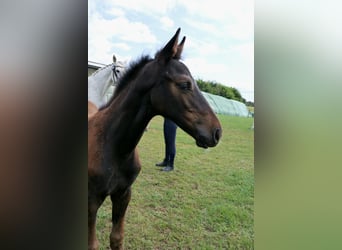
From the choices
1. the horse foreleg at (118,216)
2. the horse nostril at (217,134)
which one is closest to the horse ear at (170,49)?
the horse nostril at (217,134)

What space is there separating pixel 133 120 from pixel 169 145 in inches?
8.2

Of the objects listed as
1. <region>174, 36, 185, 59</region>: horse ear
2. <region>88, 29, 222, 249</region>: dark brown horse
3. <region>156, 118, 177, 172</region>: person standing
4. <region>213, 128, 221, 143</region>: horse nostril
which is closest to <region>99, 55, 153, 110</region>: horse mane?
<region>88, 29, 222, 249</region>: dark brown horse

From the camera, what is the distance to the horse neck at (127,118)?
1226 mm

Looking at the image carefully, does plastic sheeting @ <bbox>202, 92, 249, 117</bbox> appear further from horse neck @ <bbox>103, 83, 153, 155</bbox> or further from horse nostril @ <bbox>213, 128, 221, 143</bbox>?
horse neck @ <bbox>103, 83, 153, 155</bbox>

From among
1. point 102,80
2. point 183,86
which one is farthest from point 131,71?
point 183,86

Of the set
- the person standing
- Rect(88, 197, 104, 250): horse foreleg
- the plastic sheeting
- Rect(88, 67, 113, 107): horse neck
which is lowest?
Rect(88, 197, 104, 250): horse foreleg

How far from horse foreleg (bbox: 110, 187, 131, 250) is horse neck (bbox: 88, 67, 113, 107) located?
0.47m

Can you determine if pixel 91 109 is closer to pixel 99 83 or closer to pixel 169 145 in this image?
pixel 99 83

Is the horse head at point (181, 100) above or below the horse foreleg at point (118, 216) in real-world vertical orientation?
above

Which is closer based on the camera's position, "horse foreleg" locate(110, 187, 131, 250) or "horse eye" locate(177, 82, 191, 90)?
"horse eye" locate(177, 82, 191, 90)

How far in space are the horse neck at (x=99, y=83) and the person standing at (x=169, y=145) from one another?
34cm

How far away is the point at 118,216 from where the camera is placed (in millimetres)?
1313

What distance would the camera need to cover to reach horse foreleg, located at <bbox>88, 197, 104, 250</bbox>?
4.15 ft

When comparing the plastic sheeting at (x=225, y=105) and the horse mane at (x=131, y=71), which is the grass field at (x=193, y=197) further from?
the horse mane at (x=131, y=71)
